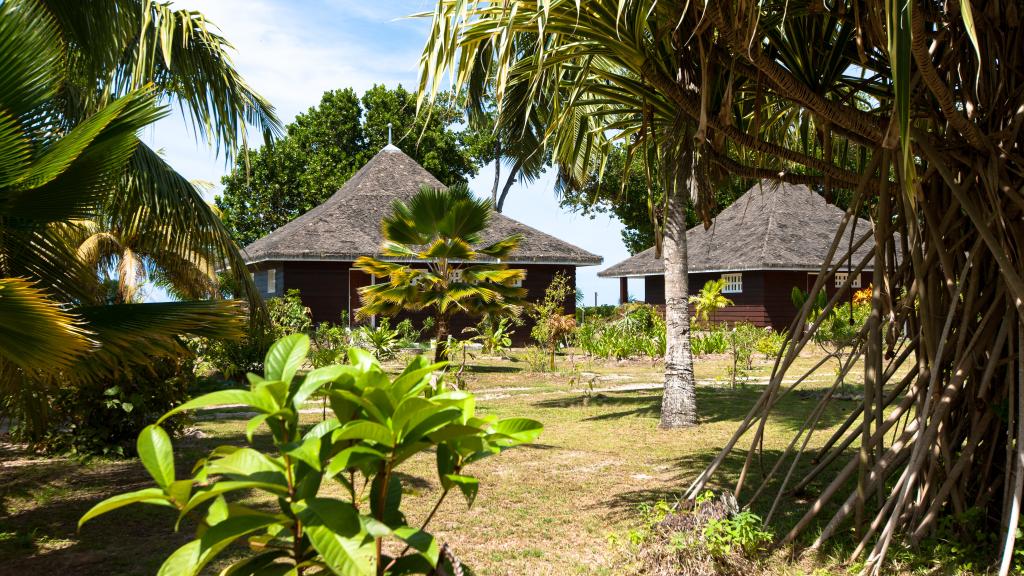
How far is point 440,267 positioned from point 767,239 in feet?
54.8

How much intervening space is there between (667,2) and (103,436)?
732cm

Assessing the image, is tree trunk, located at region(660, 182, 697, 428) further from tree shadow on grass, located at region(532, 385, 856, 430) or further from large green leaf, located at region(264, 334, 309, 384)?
large green leaf, located at region(264, 334, 309, 384)

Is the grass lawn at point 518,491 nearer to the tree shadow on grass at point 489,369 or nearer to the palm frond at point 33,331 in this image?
the palm frond at point 33,331

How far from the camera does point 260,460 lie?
155 centimetres

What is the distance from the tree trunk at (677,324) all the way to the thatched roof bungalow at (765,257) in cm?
1548

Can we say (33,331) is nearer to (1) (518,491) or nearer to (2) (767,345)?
(1) (518,491)

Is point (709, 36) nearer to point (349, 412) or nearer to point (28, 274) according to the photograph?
point (349, 412)

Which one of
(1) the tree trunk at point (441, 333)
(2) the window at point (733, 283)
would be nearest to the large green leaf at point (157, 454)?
(1) the tree trunk at point (441, 333)

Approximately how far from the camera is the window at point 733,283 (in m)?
28.0

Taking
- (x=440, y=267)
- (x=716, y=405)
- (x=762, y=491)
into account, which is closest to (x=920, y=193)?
(x=762, y=491)

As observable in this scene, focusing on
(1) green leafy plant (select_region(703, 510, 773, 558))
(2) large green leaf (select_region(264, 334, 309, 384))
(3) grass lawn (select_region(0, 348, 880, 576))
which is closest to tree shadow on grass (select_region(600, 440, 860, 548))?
(3) grass lawn (select_region(0, 348, 880, 576))

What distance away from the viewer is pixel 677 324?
32.4ft

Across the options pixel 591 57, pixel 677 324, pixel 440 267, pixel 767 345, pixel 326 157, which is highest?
pixel 326 157

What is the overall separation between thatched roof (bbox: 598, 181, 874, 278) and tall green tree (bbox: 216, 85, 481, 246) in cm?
978
